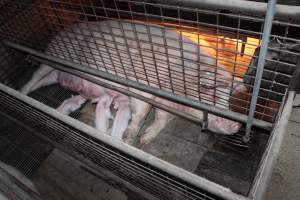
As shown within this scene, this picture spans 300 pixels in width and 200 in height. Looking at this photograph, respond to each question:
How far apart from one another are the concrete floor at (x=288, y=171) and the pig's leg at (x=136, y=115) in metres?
1.10

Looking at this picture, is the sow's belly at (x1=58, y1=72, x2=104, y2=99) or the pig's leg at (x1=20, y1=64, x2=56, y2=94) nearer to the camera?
the sow's belly at (x1=58, y1=72, x2=104, y2=99)

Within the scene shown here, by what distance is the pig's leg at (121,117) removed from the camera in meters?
2.51

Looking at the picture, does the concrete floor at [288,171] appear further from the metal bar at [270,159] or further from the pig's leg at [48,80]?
the pig's leg at [48,80]

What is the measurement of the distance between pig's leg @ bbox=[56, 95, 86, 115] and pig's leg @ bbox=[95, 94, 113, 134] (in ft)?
0.81

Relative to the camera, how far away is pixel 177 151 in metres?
2.38

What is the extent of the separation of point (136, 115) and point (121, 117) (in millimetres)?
131

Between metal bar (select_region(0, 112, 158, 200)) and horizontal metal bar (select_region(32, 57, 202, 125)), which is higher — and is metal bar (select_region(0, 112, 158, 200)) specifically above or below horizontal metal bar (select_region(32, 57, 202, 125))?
below

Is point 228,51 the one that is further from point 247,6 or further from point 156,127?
point 156,127

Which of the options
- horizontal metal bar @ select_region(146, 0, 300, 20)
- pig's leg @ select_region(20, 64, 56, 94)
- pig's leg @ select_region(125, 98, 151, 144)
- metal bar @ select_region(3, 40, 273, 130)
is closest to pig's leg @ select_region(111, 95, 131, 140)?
pig's leg @ select_region(125, 98, 151, 144)

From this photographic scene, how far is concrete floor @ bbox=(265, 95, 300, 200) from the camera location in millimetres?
2014

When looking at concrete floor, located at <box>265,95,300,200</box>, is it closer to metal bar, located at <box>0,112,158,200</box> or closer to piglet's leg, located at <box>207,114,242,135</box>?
piglet's leg, located at <box>207,114,242,135</box>

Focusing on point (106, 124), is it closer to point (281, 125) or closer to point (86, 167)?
point (86, 167)

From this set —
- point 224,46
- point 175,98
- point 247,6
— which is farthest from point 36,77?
point 247,6

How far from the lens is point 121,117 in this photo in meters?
2.55
